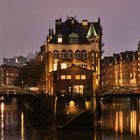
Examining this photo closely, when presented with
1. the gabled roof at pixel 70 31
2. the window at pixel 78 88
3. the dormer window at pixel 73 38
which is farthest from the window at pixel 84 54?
the window at pixel 78 88

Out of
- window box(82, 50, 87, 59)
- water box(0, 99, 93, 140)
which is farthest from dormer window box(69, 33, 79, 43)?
water box(0, 99, 93, 140)

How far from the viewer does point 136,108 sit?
159 metres

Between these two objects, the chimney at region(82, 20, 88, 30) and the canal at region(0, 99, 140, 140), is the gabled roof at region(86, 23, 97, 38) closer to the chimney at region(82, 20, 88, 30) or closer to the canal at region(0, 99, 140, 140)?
the chimney at region(82, 20, 88, 30)

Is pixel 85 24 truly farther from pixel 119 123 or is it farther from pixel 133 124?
pixel 133 124

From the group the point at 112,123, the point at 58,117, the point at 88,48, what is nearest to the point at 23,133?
the point at 58,117

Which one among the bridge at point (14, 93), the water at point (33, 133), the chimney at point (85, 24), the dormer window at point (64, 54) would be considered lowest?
the water at point (33, 133)

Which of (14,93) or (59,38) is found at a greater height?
(59,38)

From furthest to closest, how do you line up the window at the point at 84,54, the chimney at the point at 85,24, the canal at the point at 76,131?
the chimney at the point at 85,24 → the window at the point at 84,54 → the canal at the point at 76,131

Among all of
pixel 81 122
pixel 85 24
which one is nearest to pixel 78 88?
pixel 81 122

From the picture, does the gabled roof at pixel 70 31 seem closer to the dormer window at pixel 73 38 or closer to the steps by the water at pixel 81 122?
the dormer window at pixel 73 38

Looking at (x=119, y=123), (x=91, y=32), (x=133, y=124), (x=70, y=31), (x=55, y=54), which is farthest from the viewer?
(x=91, y=32)

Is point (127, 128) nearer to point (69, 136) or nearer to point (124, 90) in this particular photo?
point (69, 136)

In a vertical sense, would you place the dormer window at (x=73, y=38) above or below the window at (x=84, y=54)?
above

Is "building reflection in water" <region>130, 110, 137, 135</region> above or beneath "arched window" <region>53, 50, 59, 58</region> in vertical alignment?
beneath
